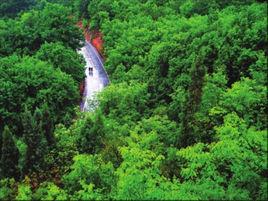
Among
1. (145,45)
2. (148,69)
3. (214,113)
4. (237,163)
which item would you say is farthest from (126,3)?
(237,163)

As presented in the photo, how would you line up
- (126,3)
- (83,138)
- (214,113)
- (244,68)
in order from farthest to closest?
(126,3) → (244,68) → (83,138) → (214,113)

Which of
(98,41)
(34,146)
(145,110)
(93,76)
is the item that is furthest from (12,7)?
(34,146)

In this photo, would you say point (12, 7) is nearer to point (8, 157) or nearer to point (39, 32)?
point (39, 32)

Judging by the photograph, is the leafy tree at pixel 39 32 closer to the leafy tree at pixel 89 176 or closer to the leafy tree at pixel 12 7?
the leafy tree at pixel 12 7

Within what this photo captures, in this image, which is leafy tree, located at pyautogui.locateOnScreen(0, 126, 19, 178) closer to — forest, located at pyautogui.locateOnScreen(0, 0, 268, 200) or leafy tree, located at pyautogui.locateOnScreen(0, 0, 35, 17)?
forest, located at pyautogui.locateOnScreen(0, 0, 268, 200)

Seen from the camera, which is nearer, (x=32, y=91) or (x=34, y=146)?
(x=34, y=146)

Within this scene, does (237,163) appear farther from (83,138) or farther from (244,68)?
(244,68)

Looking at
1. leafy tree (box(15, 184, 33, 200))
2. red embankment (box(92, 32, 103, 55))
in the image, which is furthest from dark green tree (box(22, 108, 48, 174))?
red embankment (box(92, 32, 103, 55))
